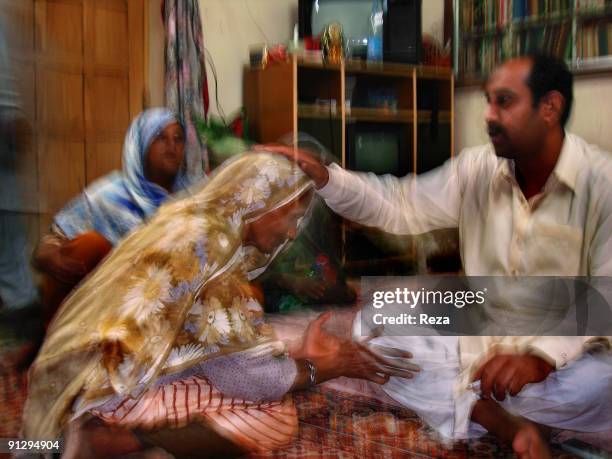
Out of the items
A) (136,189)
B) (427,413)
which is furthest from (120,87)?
(427,413)

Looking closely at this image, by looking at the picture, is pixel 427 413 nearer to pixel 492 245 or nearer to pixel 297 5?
pixel 492 245

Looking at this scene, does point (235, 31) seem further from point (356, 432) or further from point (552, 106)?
point (356, 432)

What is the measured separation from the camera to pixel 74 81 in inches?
66.8

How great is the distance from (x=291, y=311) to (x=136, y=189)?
0.44 metres

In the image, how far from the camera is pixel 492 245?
1.65 m

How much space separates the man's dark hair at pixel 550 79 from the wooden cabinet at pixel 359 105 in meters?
0.17

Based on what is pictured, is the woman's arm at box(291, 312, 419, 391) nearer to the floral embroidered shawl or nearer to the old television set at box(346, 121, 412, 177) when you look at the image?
the floral embroidered shawl

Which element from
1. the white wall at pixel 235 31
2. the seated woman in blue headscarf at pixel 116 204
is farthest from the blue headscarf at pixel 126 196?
the white wall at pixel 235 31

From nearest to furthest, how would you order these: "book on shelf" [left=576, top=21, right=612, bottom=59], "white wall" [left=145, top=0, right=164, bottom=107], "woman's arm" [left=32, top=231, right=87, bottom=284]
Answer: "book on shelf" [left=576, top=21, right=612, bottom=59], "white wall" [left=145, top=0, right=164, bottom=107], "woman's arm" [left=32, top=231, right=87, bottom=284]

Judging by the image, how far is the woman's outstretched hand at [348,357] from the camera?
5.58 feet

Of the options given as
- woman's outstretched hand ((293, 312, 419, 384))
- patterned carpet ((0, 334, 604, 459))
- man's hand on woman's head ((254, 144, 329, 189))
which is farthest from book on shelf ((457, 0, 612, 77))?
patterned carpet ((0, 334, 604, 459))

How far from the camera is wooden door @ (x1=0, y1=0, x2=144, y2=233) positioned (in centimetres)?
167

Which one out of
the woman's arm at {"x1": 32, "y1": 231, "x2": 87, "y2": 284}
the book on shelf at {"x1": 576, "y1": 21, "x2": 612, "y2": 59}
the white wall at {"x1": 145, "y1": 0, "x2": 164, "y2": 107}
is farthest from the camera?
the woman's arm at {"x1": 32, "y1": 231, "x2": 87, "y2": 284}

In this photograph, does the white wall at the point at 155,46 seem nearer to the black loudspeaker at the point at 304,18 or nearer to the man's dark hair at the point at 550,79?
the black loudspeaker at the point at 304,18
